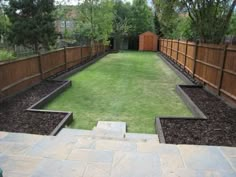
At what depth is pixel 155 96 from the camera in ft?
22.9

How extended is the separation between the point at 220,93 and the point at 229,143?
3.06m

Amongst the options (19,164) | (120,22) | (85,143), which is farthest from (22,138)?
(120,22)

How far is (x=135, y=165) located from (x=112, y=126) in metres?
1.82

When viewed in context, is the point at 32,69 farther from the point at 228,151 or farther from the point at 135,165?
the point at 228,151

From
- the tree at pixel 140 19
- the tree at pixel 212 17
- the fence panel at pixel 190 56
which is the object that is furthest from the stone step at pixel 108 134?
the tree at pixel 140 19

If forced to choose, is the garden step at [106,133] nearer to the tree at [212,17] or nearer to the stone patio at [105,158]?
the stone patio at [105,158]

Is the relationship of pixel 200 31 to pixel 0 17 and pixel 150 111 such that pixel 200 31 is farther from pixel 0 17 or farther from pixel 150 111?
pixel 0 17

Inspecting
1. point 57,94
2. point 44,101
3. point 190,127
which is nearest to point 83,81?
point 57,94

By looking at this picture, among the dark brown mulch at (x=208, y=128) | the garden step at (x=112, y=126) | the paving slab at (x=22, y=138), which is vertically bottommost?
the garden step at (x=112, y=126)

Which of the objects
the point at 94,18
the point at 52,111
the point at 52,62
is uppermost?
the point at 94,18

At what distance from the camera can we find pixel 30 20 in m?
12.1

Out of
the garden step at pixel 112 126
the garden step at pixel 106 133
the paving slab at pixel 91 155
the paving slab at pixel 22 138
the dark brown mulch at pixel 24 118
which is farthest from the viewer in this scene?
the garden step at pixel 112 126

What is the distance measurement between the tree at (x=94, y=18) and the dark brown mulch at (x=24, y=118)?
36.5 ft

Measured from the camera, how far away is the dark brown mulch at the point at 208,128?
368 cm
